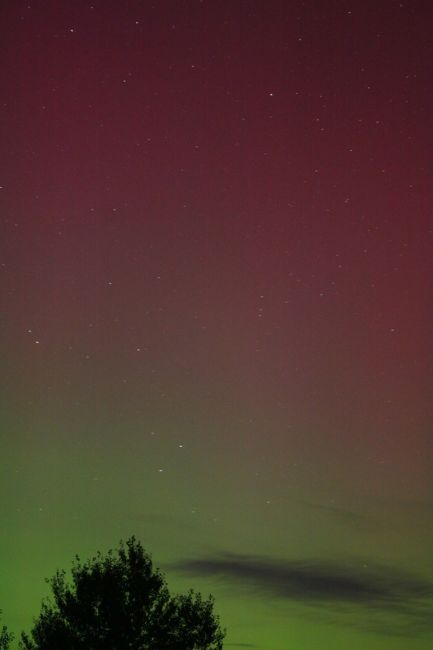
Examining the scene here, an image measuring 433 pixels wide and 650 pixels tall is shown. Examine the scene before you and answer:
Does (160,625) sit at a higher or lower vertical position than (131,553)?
lower

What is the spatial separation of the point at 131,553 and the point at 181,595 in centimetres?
191

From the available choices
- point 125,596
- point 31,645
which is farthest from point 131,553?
point 31,645

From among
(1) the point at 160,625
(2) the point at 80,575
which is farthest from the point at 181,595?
(2) the point at 80,575

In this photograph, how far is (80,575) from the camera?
26.4 meters

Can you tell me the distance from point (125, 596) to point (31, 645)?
285cm

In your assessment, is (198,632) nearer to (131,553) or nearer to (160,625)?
(160,625)

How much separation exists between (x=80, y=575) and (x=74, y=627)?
61.3 inches

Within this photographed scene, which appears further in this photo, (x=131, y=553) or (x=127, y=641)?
(x=131, y=553)

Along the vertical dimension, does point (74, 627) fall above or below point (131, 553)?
below

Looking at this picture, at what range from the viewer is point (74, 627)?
998 inches

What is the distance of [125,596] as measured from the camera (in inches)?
1027

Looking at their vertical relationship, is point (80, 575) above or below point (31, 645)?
above

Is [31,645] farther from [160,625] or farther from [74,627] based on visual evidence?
[160,625]

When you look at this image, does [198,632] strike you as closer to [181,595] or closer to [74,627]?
[181,595]
